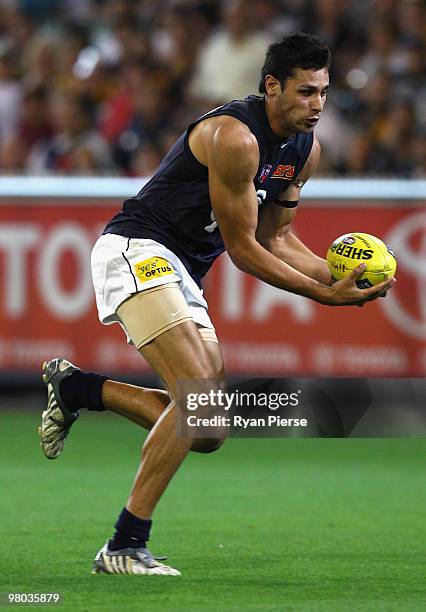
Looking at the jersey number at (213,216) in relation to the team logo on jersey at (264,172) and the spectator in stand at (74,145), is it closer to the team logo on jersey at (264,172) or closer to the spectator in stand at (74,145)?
the team logo on jersey at (264,172)

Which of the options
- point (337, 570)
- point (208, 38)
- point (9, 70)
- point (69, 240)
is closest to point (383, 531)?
point (337, 570)

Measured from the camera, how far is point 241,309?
37.1 feet

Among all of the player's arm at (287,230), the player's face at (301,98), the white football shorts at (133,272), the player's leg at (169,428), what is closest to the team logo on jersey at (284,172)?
the player's arm at (287,230)

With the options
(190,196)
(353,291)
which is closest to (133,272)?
(190,196)

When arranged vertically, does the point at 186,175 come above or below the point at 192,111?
below

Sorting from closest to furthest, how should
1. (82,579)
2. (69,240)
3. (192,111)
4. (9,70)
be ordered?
(82,579) < (69,240) < (192,111) < (9,70)

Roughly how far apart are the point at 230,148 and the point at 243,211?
28 centimetres

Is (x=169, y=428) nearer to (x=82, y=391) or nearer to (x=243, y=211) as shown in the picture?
(x=82, y=391)

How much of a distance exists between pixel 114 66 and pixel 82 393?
27.6ft

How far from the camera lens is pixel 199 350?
6000mm

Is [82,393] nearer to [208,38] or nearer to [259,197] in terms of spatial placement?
[259,197]

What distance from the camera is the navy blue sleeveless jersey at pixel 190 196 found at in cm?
625

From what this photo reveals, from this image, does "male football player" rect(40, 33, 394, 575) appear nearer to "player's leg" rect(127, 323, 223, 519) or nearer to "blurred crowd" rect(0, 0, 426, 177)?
"player's leg" rect(127, 323, 223, 519)

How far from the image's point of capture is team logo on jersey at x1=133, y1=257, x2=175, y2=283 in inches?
241
